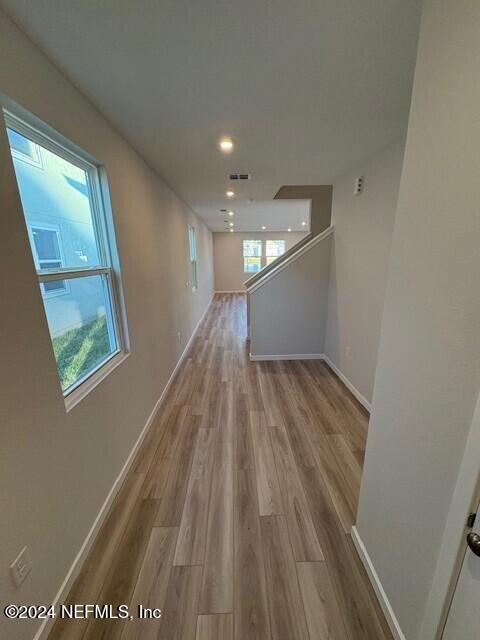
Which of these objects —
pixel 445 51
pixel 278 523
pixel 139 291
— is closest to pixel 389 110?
pixel 445 51

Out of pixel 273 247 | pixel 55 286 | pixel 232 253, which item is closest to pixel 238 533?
pixel 55 286

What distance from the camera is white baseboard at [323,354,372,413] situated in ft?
→ 8.78

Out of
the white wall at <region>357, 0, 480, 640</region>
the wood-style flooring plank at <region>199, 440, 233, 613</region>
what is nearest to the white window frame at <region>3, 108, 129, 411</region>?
the wood-style flooring plank at <region>199, 440, 233, 613</region>

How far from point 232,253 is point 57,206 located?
885 centimetres

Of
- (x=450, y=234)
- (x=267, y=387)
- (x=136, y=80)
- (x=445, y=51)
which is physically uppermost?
(x=136, y=80)

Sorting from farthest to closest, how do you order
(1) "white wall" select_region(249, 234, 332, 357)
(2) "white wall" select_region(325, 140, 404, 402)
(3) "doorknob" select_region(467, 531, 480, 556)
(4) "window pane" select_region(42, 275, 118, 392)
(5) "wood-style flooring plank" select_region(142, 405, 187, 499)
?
1. (1) "white wall" select_region(249, 234, 332, 357)
2. (2) "white wall" select_region(325, 140, 404, 402)
3. (5) "wood-style flooring plank" select_region(142, 405, 187, 499)
4. (4) "window pane" select_region(42, 275, 118, 392)
5. (3) "doorknob" select_region(467, 531, 480, 556)

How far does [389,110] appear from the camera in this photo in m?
1.61

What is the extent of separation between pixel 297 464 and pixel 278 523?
0.50 meters

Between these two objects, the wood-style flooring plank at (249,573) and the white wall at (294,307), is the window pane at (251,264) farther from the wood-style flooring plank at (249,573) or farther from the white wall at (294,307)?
the wood-style flooring plank at (249,573)

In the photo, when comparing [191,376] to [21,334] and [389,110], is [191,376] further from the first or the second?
[389,110]

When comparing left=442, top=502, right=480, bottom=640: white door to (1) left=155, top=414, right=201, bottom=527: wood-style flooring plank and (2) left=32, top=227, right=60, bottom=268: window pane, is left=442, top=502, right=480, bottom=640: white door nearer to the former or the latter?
(1) left=155, top=414, right=201, bottom=527: wood-style flooring plank

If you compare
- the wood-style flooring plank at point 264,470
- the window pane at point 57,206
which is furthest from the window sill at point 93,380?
the wood-style flooring plank at point 264,470

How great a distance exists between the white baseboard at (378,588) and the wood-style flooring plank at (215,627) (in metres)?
0.68

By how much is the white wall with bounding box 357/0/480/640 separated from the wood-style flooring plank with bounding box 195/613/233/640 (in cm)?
71
